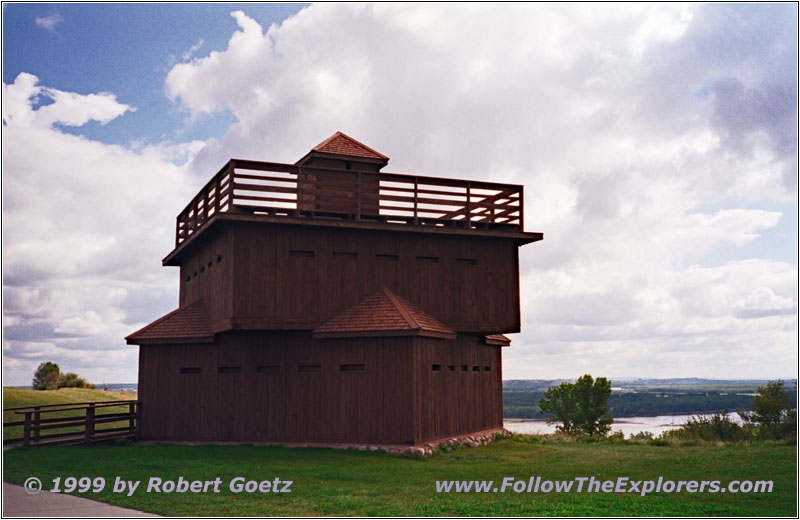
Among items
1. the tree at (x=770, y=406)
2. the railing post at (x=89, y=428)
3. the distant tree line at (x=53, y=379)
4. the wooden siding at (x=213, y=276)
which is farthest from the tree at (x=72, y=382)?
the tree at (x=770, y=406)

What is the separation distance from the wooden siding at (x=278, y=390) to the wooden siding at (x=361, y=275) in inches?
56.2

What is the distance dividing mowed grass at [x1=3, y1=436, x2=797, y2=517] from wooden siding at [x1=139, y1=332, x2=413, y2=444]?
1.06 metres

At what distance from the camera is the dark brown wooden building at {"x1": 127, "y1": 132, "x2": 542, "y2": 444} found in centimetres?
2272

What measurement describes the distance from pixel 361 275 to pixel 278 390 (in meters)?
4.28

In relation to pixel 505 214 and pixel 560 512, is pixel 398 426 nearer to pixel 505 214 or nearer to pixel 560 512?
pixel 505 214

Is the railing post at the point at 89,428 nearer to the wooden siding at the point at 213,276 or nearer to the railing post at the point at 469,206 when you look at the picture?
the wooden siding at the point at 213,276

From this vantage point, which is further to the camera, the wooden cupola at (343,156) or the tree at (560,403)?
the tree at (560,403)

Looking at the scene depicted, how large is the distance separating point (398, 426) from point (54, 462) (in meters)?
8.94

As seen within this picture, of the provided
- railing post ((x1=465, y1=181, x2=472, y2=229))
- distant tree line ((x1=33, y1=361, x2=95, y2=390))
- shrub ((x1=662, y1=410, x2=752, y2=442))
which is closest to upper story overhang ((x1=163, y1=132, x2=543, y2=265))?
railing post ((x1=465, y1=181, x2=472, y2=229))

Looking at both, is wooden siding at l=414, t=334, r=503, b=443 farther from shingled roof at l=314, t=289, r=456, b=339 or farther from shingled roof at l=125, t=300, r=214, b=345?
shingled roof at l=125, t=300, r=214, b=345

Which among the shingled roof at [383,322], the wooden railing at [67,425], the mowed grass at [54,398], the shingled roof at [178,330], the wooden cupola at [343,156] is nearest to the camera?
the shingled roof at [383,322]

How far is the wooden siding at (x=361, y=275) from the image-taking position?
22812mm

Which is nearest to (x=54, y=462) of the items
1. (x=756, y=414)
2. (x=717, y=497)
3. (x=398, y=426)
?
(x=398, y=426)

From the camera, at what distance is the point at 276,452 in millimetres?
21578
